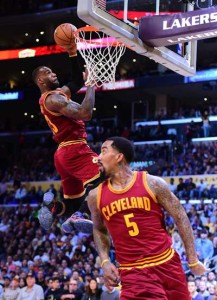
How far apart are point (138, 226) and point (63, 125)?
2541mm

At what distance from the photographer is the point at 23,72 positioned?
32.2 m

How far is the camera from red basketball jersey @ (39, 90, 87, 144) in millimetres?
6754

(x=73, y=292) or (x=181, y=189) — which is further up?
(x=181, y=189)

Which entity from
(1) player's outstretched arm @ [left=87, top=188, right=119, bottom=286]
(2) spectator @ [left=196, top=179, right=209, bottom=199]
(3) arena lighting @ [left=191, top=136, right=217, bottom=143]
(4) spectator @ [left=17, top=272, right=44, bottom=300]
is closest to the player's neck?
(1) player's outstretched arm @ [left=87, top=188, right=119, bottom=286]

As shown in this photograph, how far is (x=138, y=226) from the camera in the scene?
4543 mm

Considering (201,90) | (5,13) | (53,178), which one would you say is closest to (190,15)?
(53,178)

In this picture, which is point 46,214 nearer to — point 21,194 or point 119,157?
point 119,157

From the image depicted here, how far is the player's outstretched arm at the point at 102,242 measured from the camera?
14.9ft

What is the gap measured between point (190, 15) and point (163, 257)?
3.48m

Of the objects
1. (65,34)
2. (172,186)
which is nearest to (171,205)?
(65,34)

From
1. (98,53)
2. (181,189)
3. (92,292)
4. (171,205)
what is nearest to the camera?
(171,205)

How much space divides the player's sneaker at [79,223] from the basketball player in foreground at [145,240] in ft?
6.16

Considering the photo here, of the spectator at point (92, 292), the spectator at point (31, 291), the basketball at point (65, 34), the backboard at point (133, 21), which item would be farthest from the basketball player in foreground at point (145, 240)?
the spectator at point (31, 291)

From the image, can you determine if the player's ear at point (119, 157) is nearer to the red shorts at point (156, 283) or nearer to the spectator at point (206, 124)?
the red shorts at point (156, 283)
